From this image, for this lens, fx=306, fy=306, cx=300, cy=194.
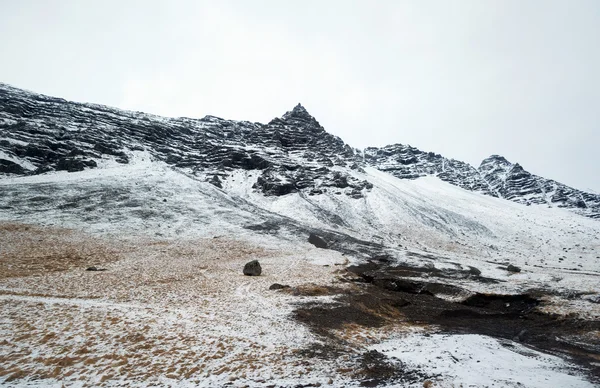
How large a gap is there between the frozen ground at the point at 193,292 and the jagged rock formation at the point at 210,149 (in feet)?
60.1

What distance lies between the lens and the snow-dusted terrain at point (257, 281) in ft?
35.8

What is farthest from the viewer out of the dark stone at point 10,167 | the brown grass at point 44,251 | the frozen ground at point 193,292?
the dark stone at point 10,167

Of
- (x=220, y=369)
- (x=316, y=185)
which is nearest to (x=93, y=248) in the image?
(x=220, y=369)

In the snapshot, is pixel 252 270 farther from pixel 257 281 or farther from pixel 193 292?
pixel 193 292

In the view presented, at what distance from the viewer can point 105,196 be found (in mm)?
55406

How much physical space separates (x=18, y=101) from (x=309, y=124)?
356ft

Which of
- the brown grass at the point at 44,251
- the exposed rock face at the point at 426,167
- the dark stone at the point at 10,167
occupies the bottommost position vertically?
the brown grass at the point at 44,251

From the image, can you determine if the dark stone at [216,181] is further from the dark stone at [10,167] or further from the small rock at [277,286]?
the small rock at [277,286]

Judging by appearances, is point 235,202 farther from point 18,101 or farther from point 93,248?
point 18,101

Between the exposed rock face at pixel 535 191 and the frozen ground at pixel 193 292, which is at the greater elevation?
the exposed rock face at pixel 535 191

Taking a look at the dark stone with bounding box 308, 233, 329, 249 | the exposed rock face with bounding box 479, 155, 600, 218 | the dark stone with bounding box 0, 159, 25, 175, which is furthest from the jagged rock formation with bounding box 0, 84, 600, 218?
the dark stone with bounding box 308, 233, 329, 249

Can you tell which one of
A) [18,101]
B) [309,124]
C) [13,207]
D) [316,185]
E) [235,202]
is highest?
[309,124]

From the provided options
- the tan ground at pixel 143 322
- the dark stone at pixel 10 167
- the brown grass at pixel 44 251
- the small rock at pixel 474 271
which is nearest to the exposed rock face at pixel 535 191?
the small rock at pixel 474 271

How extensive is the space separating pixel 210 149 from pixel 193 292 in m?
101
